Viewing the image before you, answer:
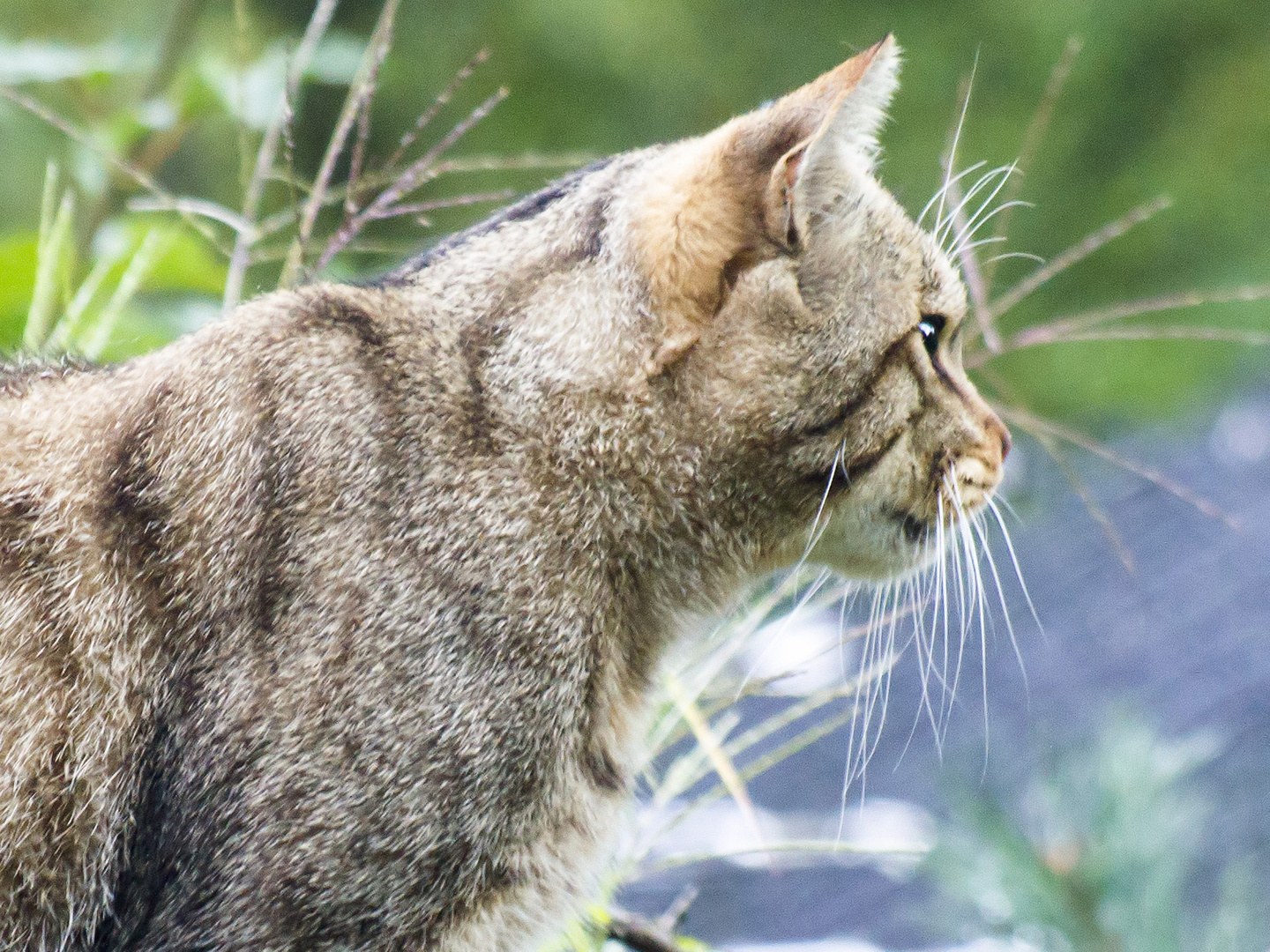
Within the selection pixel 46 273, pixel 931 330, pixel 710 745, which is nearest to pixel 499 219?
pixel 931 330

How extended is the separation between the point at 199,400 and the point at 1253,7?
346cm

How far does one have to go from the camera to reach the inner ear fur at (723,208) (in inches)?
54.6

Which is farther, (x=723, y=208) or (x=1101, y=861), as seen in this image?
(x=723, y=208)

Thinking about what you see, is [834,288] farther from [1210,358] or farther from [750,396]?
A: [1210,358]

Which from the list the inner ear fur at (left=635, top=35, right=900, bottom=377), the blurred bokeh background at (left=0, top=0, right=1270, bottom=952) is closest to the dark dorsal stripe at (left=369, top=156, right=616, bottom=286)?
the inner ear fur at (left=635, top=35, right=900, bottom=377)

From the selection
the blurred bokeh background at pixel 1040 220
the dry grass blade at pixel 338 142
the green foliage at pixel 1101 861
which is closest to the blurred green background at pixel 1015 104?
the blurred bokeh background at pixel 1040 220

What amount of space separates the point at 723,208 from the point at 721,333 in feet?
0.42

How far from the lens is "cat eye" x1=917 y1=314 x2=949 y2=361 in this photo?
61.2 inches

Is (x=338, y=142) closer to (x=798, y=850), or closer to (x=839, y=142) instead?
(x=839, y=142)

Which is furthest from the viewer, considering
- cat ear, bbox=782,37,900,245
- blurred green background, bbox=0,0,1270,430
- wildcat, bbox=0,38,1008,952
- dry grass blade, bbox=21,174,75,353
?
blurred green background, bbox=0,0,1270,430

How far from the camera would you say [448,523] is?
1321 mm

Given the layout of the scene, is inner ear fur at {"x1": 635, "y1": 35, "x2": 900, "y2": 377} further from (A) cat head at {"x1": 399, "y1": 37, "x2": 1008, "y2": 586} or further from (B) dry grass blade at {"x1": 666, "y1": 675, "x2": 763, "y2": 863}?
(B) dry grass blade at {"x1": 666, "y1": 675, "x2": 763, "y2": 863}

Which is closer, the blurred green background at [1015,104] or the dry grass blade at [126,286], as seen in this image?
the dry grass blade at [126,286]

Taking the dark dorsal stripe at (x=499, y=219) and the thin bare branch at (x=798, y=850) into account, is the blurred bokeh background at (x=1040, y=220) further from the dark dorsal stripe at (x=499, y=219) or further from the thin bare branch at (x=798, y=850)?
the dark dorsal stripe at (x=499, y=219)
